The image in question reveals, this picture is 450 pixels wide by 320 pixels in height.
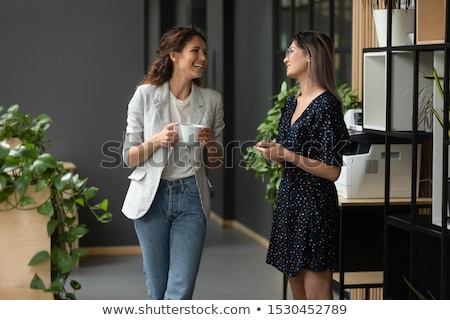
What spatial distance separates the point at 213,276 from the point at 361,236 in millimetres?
2708

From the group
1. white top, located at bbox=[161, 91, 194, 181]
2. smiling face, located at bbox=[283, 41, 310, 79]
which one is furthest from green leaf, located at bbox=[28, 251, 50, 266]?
smiling face, located at bbox=[283, 41, 310, 79]

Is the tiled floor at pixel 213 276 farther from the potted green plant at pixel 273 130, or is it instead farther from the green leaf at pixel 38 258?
the green leaf at pixel 38 258

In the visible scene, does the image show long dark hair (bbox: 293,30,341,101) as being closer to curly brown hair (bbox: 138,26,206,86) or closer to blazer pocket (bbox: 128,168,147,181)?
curly brown hair (bbox: 138,26,206,86)

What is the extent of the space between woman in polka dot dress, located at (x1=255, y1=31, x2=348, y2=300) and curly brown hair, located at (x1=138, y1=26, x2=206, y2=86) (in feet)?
1.33

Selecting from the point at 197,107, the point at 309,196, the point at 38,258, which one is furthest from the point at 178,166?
the point at 38,258

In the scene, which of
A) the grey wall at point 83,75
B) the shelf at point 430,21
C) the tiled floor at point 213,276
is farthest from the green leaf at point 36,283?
the grey wall at point 83,75

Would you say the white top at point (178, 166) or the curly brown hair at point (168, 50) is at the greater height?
the curly brown hair at point (168, 50)

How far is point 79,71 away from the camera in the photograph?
725 cm

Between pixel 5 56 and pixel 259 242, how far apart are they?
288 cm

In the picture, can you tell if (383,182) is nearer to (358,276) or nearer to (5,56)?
(358,276)

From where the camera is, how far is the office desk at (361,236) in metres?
3.96

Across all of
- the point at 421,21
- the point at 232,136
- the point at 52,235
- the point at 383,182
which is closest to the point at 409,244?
the point at 383,182

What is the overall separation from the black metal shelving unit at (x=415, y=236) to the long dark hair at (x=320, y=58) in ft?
1.09

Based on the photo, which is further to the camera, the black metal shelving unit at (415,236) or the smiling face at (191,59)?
the smiling face at (191,59)
